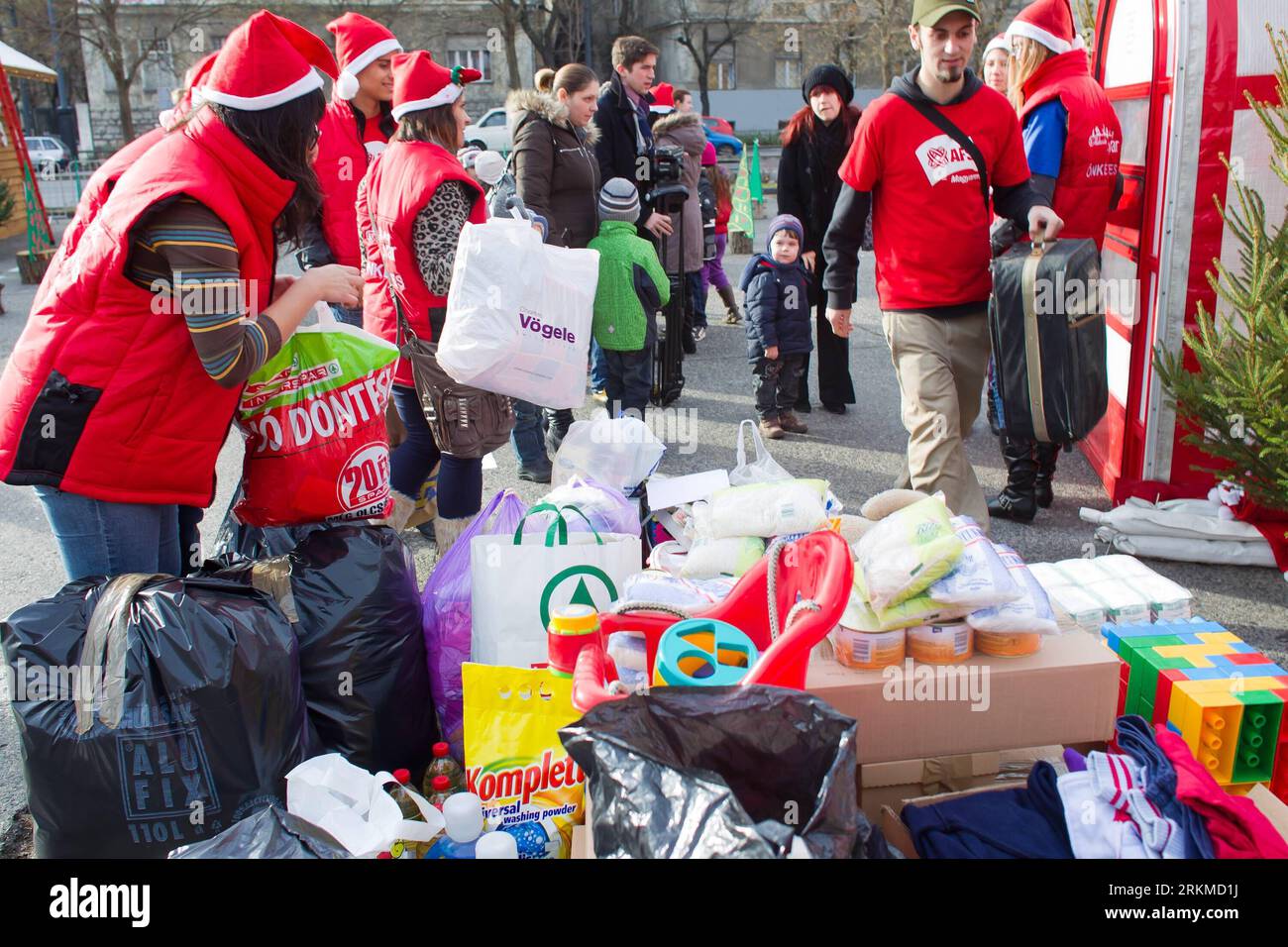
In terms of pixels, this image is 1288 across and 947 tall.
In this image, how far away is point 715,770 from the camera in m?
1.73

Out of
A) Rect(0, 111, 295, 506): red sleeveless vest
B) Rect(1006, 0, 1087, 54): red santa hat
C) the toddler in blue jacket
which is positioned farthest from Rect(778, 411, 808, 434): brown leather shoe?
Rect(0, 111, 295, 506): red sleeveless vest

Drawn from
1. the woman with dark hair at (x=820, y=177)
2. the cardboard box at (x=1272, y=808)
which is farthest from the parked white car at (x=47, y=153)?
the cardboard box at (x=1272, y=808)

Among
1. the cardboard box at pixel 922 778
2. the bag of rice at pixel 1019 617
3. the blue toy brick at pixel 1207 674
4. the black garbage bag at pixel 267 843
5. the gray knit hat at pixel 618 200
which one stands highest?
the gray knit hat at pixel 618 200

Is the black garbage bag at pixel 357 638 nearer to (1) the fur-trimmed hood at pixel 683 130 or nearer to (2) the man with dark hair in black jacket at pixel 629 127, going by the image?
(2) the man with dark hair in black jacket at pixel 629 127

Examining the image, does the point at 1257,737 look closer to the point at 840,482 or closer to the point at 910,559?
the point at 910,559

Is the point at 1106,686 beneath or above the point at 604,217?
beneath

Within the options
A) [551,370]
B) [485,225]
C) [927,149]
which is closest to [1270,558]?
[927,149]

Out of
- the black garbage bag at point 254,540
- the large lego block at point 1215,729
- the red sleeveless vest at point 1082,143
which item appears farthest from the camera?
the red sleeveless vest at point 1082,143

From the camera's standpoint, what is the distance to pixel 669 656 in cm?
185

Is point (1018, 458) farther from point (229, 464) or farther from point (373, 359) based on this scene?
point (229, 464)

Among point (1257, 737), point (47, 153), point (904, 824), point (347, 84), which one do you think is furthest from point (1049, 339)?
point (47, 153)

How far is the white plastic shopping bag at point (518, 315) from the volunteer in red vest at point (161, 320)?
1.03 m

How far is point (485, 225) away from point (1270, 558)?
3293 mm

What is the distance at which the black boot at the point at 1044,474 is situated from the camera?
479 cm
